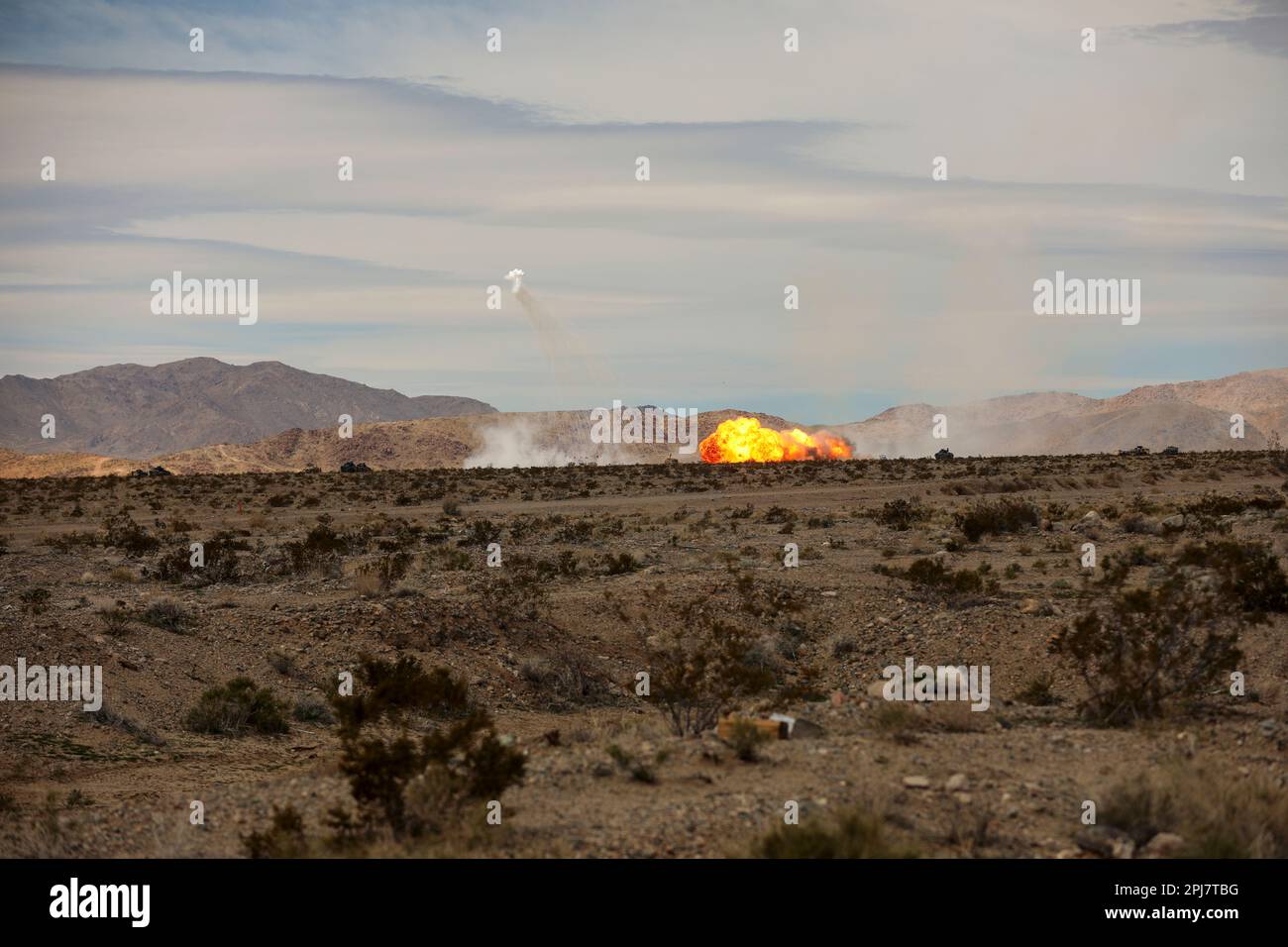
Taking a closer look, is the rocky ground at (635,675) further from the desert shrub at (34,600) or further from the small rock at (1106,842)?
the desert shrub at (34,600)

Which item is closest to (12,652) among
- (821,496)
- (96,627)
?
(96,627)

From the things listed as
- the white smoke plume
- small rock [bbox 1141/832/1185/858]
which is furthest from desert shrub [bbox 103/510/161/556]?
the white smoke plume

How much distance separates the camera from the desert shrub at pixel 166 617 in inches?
809

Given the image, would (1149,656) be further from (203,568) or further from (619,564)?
(203,568)

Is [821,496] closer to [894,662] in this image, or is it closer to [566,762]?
[894,662]

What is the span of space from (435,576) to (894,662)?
36.9ft

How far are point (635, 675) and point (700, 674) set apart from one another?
18.8 feet

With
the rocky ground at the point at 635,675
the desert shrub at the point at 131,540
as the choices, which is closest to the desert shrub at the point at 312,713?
the rocky ground at the point at 635,675

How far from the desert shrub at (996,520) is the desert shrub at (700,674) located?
1284 centimetres

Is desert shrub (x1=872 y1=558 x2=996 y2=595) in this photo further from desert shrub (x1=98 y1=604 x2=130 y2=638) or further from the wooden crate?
desert shrub (x1=98 y1=604 x2=130 y2=638)

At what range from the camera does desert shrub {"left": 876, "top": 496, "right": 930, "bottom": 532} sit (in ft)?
119

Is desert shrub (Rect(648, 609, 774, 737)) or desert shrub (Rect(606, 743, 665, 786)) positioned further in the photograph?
desert shrub (Rect(648, 609, 774, 737))

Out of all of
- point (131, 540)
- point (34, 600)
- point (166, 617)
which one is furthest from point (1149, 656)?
point (131, 540)

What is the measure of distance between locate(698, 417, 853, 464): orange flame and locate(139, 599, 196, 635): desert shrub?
65.2 metres
